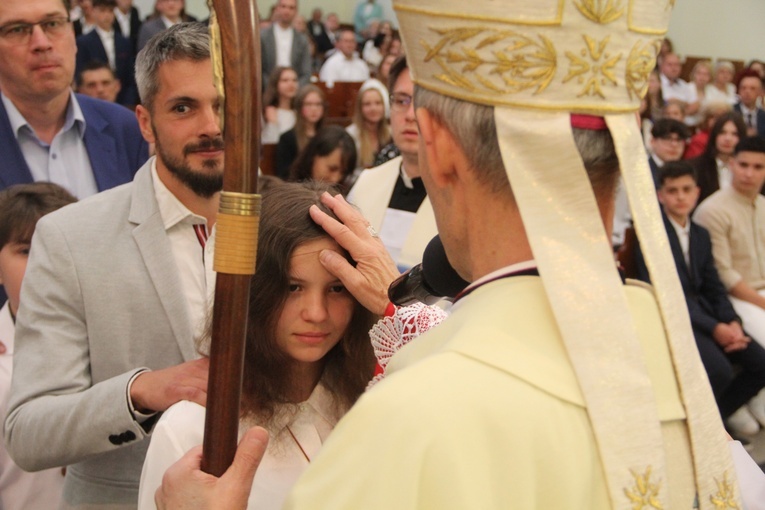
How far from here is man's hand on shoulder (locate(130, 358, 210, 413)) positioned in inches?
67.3

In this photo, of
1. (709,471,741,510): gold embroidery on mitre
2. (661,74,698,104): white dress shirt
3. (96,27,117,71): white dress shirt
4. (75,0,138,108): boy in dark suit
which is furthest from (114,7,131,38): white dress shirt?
(709,471,741,510): gold embroidery on mitre

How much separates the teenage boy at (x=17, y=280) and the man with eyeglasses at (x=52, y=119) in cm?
32

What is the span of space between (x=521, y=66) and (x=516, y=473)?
46 cm

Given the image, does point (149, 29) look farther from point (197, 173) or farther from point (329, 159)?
point (197, 173)

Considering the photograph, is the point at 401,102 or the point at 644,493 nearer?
the point at 644,493

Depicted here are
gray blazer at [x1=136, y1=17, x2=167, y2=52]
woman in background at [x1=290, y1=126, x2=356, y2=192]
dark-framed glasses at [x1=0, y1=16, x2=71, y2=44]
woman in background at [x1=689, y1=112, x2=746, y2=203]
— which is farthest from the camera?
gray blazer at [x1=136, y1=17, x2=167, y2=52]

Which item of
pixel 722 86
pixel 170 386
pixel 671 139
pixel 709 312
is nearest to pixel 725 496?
pixel 170 386

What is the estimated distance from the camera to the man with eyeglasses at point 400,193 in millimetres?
3418

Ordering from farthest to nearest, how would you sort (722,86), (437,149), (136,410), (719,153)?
(722,86)
(719,153)
(136,410)
(437,149)

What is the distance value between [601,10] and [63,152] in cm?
250

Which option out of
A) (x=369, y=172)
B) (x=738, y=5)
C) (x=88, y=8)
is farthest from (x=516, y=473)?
(x=738, y=5)

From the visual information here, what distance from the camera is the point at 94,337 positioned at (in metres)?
2.00

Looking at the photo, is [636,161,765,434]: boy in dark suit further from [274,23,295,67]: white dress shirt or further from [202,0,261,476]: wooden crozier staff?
[274,23,295,67]: white dress shirt

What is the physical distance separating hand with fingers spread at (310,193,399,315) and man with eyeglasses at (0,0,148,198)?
Answer: 1.40m
